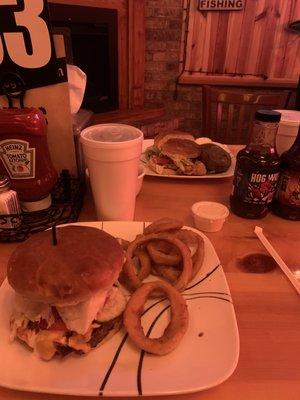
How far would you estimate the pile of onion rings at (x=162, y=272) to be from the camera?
51 cm

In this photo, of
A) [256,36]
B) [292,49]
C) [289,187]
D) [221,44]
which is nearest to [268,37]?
[256,36]

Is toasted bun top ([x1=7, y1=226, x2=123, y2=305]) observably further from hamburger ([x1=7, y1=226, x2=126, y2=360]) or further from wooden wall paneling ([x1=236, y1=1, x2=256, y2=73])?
wooden wall paneling ([x1=236, y1=1, x2=256, y2=73])

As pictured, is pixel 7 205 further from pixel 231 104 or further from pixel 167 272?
pixel 231 104

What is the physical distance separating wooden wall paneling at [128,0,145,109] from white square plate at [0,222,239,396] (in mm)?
2607

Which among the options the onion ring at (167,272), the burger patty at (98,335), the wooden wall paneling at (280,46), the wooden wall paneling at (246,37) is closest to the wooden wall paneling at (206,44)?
the wooden wall paneling at (246,37)

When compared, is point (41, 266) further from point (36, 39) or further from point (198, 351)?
point (36, 39)

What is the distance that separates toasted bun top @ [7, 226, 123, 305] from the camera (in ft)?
1.60

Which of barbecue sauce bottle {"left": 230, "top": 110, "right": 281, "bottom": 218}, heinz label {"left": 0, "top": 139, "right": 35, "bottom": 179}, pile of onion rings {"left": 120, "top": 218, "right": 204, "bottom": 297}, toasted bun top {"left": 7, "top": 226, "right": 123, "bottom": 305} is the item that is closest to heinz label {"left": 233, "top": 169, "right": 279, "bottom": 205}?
barbecue sauce bottle {"left": 230, "top": 110, "right": 281, "bottom": 218}

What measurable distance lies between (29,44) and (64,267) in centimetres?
60

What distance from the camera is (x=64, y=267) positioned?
19.9 inches

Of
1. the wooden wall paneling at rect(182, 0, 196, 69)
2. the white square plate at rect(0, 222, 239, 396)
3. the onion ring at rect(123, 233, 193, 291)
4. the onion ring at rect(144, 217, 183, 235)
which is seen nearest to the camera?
the white square plate at rect(0, 222, 239, 396)

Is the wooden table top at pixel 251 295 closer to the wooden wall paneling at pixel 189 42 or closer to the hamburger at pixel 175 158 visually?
the hamburger at pixel 175 158

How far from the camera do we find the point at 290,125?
0.91m

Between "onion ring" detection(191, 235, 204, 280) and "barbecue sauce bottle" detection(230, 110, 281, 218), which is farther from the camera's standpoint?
"barbecue sauce bottle" detection(230, 110, 281, 218)
